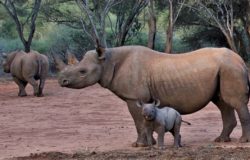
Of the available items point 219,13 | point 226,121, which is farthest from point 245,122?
point 219,13

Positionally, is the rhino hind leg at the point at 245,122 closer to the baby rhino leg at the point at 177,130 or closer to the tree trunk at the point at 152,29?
the baby rhino leg at the point at 177,130

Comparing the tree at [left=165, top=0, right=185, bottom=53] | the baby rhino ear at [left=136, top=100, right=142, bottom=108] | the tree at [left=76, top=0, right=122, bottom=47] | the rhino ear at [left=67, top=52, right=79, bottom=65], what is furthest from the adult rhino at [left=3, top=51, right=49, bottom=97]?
the baby rhino ear at [left=136, top=100, right=142, bottom=108]

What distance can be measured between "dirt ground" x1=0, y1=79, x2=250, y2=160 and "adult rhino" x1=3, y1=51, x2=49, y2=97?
131cm

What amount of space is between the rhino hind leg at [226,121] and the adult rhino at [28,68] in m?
12.0

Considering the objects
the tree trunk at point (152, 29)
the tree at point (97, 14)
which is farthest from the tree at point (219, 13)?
the tree at point (97, 14)

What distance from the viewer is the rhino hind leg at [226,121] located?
1145cm

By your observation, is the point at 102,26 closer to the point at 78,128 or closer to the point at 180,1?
the point at 180,1

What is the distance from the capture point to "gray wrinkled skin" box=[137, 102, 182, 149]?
10.2 metres

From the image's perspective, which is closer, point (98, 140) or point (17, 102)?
point (98, 140)

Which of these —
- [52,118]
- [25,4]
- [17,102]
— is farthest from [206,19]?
[52,118]

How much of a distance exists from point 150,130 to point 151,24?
80.3 ft

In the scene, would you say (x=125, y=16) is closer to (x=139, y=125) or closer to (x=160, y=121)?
(x=139, y=125)

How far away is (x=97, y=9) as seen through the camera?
34969 millimetres

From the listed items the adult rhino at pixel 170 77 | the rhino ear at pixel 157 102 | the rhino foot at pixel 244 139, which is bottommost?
the rhino foot at pixel 244 139
